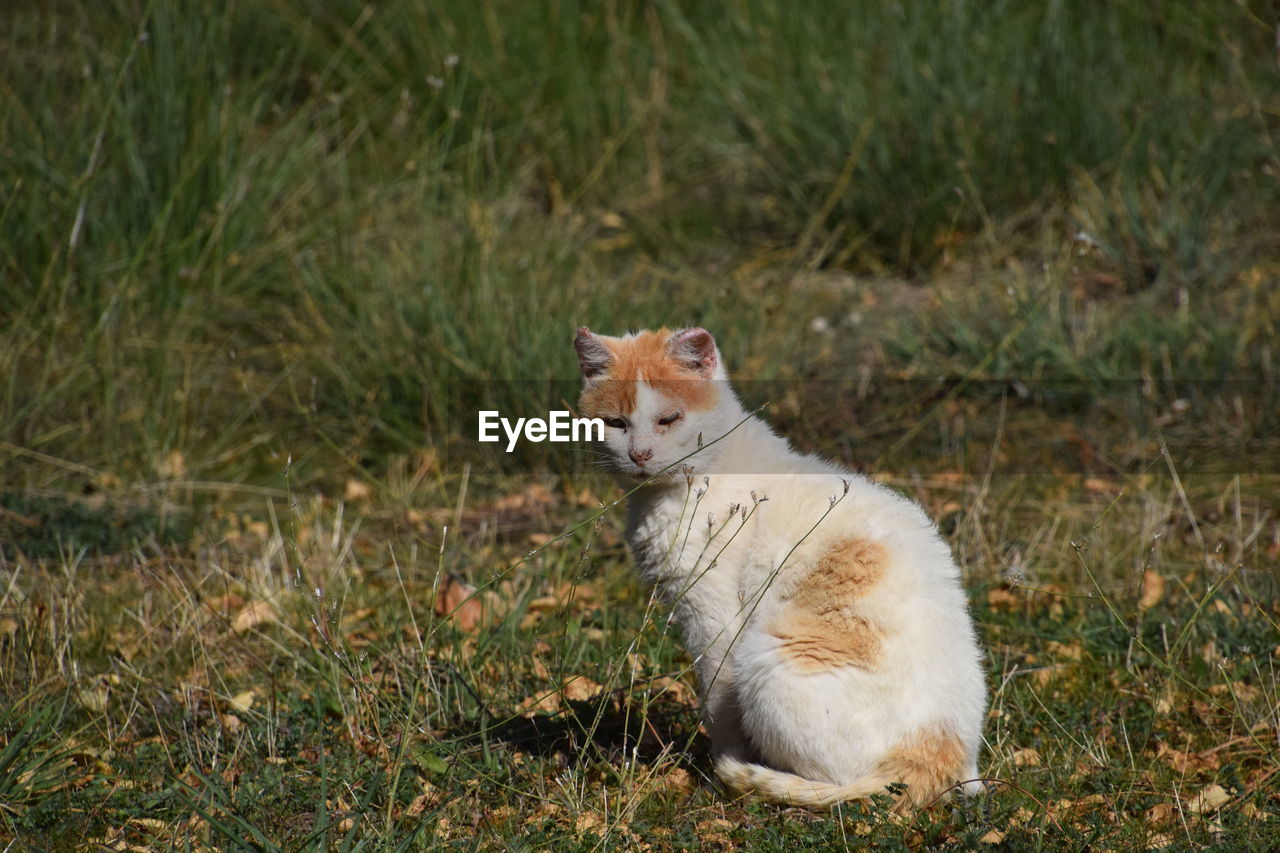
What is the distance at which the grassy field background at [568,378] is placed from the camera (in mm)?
3338

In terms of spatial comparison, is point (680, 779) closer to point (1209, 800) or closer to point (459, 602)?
point (459, 602)

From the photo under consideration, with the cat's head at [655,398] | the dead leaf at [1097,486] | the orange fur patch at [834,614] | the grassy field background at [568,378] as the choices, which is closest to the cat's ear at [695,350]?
the cat's head at [655,398]

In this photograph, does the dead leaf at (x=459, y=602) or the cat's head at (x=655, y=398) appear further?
the dead leaf at (x=459, y=602)

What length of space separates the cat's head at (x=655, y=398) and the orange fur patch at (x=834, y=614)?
46cm

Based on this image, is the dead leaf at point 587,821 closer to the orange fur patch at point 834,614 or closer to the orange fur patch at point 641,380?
the orange fur patch at point 834,614

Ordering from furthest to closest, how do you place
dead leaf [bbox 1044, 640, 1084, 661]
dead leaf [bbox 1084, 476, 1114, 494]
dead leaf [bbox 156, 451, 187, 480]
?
dead leaf [bbox 156, 451, 187, 480]
dead leaf [bbox 1084, 476, 1114, 494]
dead leaf [bbox 1044, 640, 1084, 661]

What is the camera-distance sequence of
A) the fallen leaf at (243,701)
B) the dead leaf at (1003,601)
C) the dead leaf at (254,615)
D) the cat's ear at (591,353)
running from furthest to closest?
the dead leaf at (1003,601)
the dead leaf at (254,615)
the fallen leaf at (243,701)
the cat's ear at (591,353)

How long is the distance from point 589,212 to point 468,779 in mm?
4652

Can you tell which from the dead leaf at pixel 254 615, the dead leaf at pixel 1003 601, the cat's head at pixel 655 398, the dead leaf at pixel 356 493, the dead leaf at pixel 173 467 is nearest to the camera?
the cat's head at pixel 655 398

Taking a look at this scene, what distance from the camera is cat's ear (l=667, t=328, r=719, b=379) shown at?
3420 millimetres

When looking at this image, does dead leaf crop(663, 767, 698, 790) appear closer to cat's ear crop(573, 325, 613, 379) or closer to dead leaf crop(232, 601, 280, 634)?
cat's ear crop(573, 325, 613, 379)

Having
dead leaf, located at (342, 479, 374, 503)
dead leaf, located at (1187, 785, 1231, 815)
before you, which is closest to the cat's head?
dead leaf, located at (1187, 785, 1231, 815)

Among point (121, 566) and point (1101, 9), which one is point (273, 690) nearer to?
point (121, 566)
